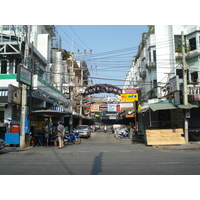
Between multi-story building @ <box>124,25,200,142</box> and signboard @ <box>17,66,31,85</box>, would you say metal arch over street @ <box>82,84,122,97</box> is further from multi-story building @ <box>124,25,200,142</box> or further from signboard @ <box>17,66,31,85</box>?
signboard @ <box>17,66,31,85</box>

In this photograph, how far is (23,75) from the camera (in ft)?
50.0

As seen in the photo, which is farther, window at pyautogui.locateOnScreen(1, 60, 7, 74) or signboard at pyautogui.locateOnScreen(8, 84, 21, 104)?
window at pyautogui.locateOnScreen(1, 60, 7, 74)

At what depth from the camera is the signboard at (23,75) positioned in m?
14.6

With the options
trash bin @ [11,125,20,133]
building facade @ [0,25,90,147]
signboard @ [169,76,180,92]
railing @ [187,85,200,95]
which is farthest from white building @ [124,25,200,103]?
trash bin @ [11,125,20,133]

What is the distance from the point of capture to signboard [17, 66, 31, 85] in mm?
14592

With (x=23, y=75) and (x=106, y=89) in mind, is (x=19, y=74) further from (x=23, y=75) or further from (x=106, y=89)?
(x=106, y=89)

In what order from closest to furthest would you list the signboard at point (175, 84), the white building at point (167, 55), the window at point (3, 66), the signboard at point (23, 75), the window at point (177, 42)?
the signboard at point (23, 75) < the signboard at point (175, 84) < the window at point (3, 66) < the white building at point (167, 55) < the window at point (177, 42)

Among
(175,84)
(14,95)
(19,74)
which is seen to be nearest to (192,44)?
(175,84)

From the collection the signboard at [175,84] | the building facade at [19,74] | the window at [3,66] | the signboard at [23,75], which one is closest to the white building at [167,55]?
the signboard at [175,84]

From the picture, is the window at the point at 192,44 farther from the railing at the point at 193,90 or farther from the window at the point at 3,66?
the window at the point at 3,66

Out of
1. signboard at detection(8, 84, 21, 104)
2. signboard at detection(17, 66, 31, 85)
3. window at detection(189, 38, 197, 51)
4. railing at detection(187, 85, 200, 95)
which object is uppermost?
window at detection(189, 38, 197, 51)

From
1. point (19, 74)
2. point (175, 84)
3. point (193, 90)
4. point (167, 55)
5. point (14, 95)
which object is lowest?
point (14, 95)

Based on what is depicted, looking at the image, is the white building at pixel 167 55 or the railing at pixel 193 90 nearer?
the railing at pixel 193 90
